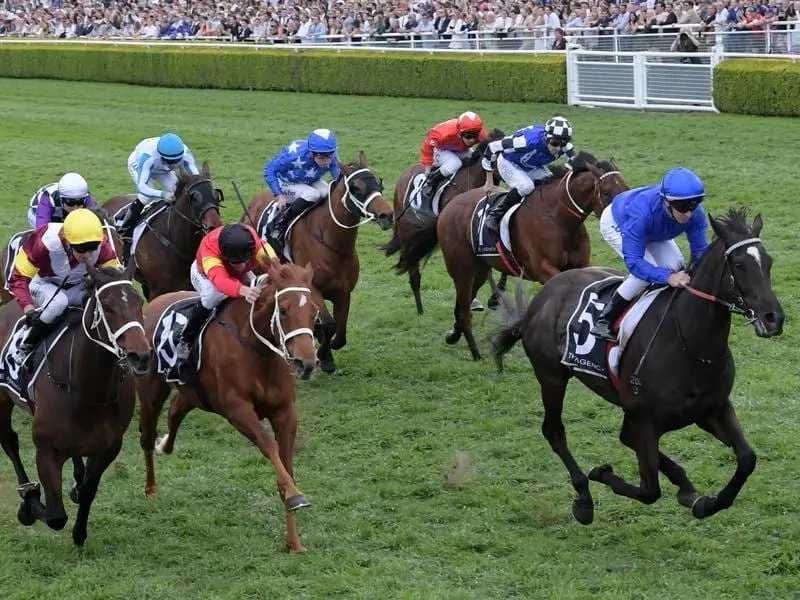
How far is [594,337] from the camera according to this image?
6.08 metres

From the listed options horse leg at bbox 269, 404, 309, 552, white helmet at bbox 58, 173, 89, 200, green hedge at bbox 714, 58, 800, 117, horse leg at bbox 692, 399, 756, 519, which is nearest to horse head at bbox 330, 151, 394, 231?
white helmet at bbox 58, 173, 89, 200

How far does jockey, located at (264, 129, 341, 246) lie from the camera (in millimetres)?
9203

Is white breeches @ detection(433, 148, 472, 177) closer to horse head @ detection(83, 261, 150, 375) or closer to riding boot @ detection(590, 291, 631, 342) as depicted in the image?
riding boot @ detection(590, 291, 631, 342)

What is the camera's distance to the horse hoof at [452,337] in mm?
9609

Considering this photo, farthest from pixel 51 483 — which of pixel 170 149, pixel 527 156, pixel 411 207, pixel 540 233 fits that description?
pixel 411 207

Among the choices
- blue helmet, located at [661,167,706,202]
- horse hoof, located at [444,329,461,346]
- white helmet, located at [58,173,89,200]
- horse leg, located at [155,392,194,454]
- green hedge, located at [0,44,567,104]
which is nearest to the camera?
blue helmet, located at [661,167,706,202]

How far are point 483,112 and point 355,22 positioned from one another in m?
8.18

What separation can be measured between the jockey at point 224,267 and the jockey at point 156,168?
9.64ft

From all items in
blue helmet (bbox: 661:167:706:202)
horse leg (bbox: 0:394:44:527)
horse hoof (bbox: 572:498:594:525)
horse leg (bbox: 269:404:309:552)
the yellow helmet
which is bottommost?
horse hoof (bbox: 572:498:594:525)

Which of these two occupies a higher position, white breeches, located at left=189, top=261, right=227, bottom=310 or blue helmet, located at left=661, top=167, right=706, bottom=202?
blue helmet, located at left=661, top=167, right=706, bottom=202

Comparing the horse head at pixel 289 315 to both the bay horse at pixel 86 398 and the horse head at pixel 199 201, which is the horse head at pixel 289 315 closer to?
the bay horse at pixel 86 398

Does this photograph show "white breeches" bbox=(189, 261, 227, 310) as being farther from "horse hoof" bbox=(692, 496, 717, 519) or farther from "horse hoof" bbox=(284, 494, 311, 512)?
"horse hoof" bbox=(692, 496, 717, 519)

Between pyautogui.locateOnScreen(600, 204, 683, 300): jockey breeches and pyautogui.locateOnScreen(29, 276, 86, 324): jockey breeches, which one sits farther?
pyautogui.locateOnScreen(29, 276, 86, 324): jockey breeches

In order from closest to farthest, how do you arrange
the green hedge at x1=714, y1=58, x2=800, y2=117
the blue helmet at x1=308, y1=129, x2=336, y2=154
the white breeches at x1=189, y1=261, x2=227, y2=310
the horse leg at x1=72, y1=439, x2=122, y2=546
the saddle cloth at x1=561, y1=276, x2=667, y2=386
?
the saddle cloth at x1=561, y1=276, x2=667, y2=386 < the horse leg at x1=72, y1=439, x2=122, y2=546 < the white breeches at x1=189, y1=261, x2=227, y2=310 < the blue helmet at x1=308, y1=129, x2=336, y2=154 < the green hedge at x1=714, y1=58, x2=800, y2=117
